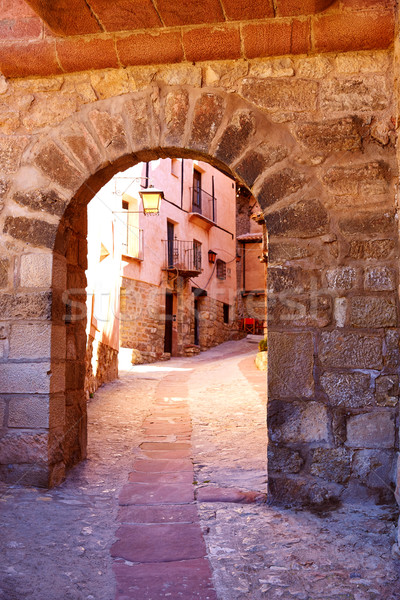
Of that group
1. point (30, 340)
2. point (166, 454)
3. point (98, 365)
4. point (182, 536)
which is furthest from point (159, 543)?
point (98, 365)

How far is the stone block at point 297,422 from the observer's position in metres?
2.78

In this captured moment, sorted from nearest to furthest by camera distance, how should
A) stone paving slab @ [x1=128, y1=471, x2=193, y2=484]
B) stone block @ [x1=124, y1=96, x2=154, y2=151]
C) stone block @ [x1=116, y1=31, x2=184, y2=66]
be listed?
stone block @ [x1=116, y1=31, x2=184, y2=66], stone block @ [x1=124, y1=96, x2=154, y2=151], stone paving slab @ [x1=128, y1=471, x2=193, y2=484]

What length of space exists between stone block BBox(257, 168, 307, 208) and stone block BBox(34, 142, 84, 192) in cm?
104

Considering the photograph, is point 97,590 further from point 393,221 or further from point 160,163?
point 160,163

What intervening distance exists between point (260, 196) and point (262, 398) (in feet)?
13.4

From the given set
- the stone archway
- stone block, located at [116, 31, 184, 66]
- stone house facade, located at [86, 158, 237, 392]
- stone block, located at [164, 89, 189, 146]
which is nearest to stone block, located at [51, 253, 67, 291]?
the stone archway

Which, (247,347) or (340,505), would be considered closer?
(340,505)

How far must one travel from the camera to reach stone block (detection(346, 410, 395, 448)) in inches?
107

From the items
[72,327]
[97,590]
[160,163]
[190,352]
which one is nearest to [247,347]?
[190,352]

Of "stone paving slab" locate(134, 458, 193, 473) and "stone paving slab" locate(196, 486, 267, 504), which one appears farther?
"stone paving slab" locate(134, 458, 193, 473)

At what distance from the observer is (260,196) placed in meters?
Answer: 2.93

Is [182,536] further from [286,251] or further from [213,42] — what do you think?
[213,42]

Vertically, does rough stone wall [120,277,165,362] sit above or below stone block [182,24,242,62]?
below

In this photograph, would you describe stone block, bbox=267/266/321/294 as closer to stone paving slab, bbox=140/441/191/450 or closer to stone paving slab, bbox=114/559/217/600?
stone paving slab, bbox=114/559/217/600
